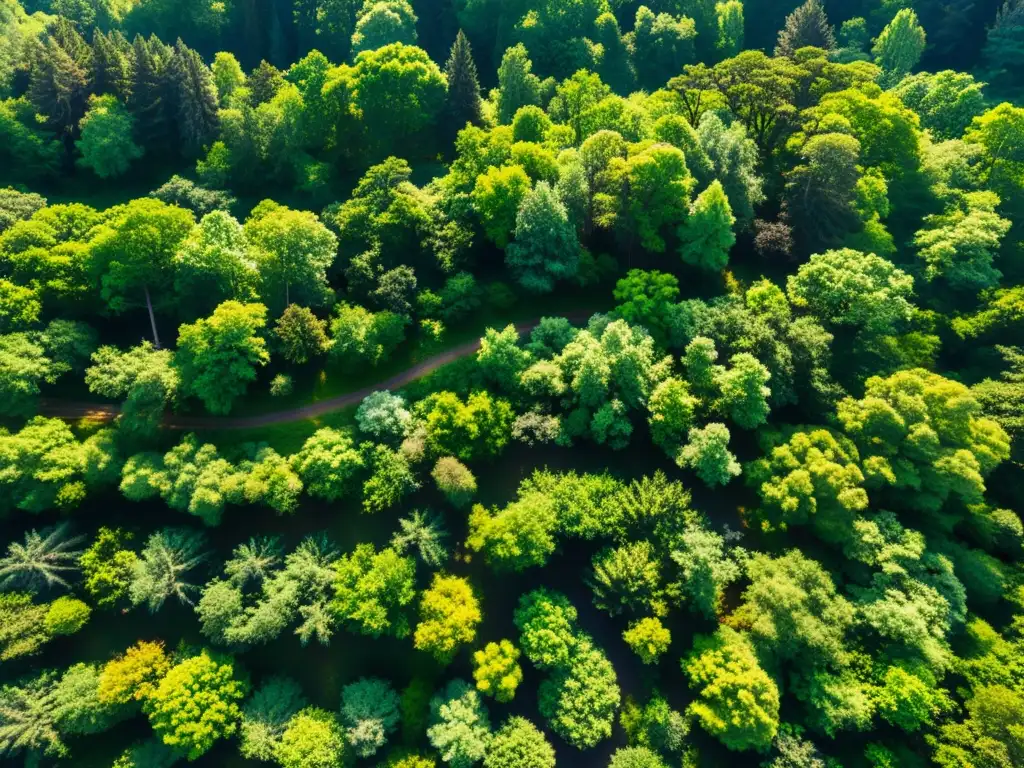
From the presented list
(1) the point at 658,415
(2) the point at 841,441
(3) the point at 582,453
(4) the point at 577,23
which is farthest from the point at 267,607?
(4) the point at 577,23

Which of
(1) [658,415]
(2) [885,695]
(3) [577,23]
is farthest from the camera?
(3) [577,23]

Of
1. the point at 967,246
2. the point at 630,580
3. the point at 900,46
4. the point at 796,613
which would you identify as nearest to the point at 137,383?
the point at 630,580

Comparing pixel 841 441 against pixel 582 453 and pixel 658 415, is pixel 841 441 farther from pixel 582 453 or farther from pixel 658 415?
pixel 582 453

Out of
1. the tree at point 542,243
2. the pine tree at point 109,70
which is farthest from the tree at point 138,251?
the tree at point 542,243

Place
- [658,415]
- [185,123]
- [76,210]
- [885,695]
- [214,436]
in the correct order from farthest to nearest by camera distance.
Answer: [185,123] → [76,210] → [214,436] → [658,415] → [885,695]

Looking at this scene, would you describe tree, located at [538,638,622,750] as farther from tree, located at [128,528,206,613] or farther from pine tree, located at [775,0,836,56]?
pine tree, located at [775,0,836,56]

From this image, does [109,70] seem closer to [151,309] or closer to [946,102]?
[151,309]

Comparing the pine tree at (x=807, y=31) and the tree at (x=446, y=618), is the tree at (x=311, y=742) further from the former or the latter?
the pine tree at (x=807, y=31)
